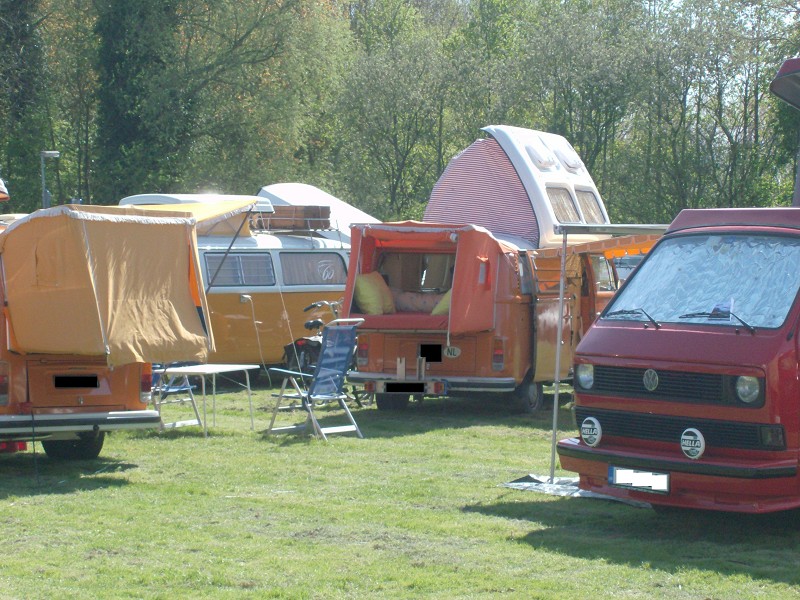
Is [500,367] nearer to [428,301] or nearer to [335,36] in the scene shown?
[428,301]

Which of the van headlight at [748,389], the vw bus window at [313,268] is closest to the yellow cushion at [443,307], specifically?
the vw bus window at [313,268]

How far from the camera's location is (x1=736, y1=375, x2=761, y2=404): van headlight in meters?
6.99

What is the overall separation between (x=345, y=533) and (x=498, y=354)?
21.5ft

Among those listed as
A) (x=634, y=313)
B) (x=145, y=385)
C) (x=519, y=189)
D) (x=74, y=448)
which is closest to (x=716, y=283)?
(x=634, y=313)

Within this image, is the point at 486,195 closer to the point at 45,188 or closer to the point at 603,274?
the point at 603,274

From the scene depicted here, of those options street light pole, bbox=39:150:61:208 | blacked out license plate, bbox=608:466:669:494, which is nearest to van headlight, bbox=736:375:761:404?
blacked out license plate, bbox=608:466:669:494

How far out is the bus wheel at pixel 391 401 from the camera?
1513 centimetres

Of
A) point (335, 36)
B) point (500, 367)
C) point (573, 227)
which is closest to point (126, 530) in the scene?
point (573, 227)

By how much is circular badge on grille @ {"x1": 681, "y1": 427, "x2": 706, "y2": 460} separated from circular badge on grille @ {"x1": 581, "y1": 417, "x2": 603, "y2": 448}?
68 cm

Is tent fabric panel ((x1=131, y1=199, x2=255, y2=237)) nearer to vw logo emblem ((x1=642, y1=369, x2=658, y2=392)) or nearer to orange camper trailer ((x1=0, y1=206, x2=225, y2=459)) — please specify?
orange camper trailer ((x1=0, y1=206, x2=225, y2=459))

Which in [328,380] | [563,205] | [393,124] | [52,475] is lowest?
[52,475]

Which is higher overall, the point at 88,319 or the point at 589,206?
the point at 589,206

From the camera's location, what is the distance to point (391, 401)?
1520cm

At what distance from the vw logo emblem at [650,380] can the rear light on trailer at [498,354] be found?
6.47m
